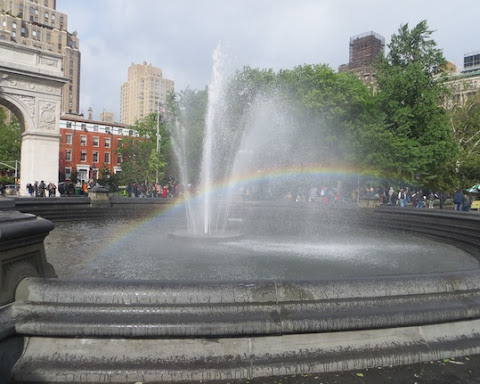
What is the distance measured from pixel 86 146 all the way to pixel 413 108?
222 feet

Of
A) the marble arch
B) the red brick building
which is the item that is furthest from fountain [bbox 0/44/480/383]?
the red brick building

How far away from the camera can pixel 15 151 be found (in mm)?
63750

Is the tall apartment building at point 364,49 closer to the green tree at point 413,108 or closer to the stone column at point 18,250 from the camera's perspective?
the green tree at point 413,108

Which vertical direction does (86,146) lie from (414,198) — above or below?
above

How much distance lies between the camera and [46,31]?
126 meters

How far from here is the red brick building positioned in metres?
81.3

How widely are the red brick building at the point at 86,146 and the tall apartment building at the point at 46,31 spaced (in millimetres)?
32167

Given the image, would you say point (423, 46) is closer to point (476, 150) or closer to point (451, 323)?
point (476, 150)

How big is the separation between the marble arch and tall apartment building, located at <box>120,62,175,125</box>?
112619mm

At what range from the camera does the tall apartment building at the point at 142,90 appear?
14838 cm

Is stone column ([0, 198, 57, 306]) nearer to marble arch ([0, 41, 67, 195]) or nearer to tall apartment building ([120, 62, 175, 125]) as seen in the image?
marble arch ([0, 41, 67, 195])

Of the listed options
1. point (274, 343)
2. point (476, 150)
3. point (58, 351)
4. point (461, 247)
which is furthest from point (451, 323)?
point (476, 150)

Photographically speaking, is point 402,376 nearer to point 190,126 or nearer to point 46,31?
point 190,126

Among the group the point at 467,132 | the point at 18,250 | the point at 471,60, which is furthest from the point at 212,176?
the point at 471,60
